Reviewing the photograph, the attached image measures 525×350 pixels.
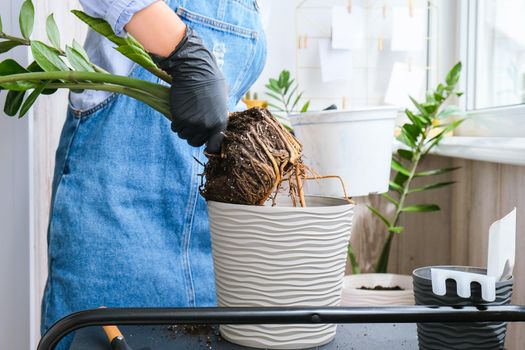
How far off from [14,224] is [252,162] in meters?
0.53

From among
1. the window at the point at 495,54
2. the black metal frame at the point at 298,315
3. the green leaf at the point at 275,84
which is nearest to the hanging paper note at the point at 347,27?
the green leaf at the point at 275,84

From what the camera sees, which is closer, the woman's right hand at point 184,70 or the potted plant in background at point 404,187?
the woman's right hand at point 184,70

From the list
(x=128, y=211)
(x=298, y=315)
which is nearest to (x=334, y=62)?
→ (x=128, y=211)

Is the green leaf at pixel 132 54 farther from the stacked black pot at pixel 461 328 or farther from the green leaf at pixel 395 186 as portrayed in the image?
the green leaf at pixel 395 186

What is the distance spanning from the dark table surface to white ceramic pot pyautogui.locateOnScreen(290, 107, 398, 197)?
0.54 m

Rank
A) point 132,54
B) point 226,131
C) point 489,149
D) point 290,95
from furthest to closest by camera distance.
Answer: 1. point 290,95
2. point 489,149
3. point 226,131
4. point 132,54

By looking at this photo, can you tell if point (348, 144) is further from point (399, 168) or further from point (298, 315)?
point (298, 315)

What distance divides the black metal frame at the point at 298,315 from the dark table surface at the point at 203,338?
28cm

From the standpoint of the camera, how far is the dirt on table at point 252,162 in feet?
2.17

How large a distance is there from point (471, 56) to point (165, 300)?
4.87ft

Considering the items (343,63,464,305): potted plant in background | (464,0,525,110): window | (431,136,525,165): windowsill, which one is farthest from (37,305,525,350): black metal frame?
(464,0,525,110): window

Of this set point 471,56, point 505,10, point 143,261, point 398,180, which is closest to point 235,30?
point 143,261

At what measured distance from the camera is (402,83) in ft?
6.71

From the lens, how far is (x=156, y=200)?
96 cm
